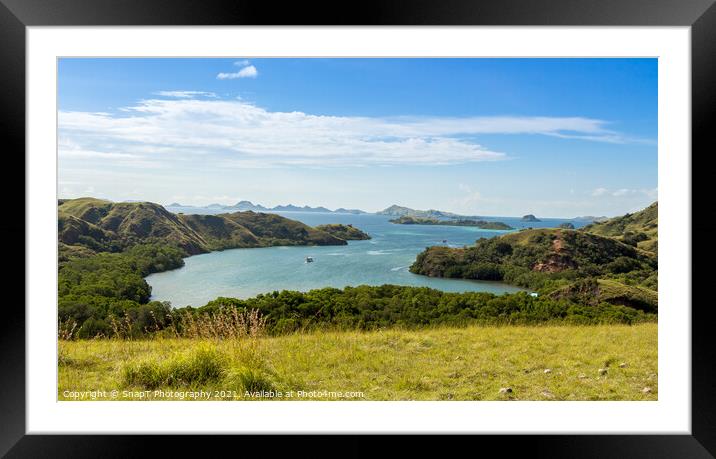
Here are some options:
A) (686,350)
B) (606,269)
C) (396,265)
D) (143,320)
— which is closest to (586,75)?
(606,269)

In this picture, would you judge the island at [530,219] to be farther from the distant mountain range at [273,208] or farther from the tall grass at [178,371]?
the tall grass at [178,371]

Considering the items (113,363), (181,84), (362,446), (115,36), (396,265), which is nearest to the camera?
(362,446)

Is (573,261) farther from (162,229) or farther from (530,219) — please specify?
(162,229)

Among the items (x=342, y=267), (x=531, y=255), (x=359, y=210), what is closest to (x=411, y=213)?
(x=359, y=210)

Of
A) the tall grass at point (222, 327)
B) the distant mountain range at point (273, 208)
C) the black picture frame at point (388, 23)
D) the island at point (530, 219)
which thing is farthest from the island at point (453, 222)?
the black picture frame at point (388, 23)

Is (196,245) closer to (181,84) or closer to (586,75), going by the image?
(181,84)

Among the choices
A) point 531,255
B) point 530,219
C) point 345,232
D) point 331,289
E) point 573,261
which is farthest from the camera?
point 573,261

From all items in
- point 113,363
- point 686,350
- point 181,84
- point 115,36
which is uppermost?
point 181,84
